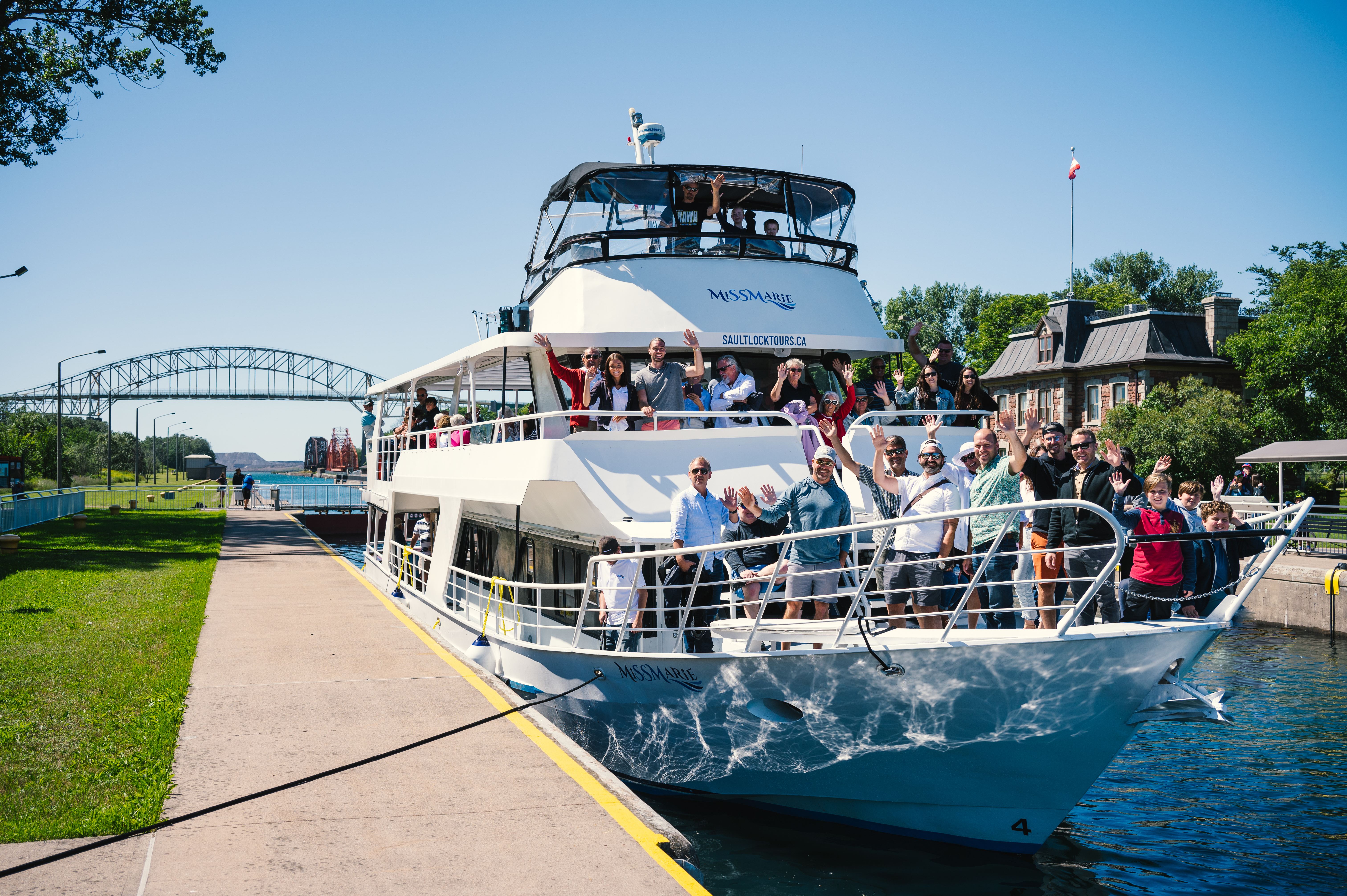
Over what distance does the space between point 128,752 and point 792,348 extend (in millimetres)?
7715

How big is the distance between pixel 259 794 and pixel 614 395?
5.21 m

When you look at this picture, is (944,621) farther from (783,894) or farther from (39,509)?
(39,509)

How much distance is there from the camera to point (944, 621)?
743 cm

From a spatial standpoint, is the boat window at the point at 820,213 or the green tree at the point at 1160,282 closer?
the boat window at the point at 820,213

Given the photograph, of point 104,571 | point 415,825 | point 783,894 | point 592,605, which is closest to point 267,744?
point 415,825

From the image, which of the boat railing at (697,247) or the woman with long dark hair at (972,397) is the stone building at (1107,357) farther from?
the woman with long dark hair at (972,397)

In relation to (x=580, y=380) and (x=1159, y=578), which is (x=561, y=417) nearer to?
(x=580, y=380)

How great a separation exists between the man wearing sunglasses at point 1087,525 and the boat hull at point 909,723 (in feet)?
0.90

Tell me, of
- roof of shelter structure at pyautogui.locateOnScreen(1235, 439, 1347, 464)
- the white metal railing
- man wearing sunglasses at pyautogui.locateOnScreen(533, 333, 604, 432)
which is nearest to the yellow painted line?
the white metal railing

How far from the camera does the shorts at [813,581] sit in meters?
7.32

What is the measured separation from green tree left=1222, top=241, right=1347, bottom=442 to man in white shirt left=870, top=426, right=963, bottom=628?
43.8m

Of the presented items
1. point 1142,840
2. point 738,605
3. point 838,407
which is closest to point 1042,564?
point 738,605

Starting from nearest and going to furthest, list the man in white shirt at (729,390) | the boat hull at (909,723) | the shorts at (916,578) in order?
the boat hull at (909,723)
the shorts at (916,578)
the man in white shirt at (729,390)

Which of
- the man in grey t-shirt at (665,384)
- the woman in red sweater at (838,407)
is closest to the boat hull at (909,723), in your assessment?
the man in grey t-shirt at (665,384)
